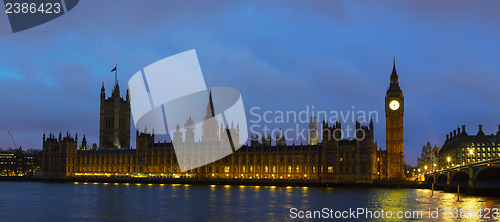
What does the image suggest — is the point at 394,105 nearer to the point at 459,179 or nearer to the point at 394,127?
the point at 394,127

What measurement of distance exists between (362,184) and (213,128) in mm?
61579

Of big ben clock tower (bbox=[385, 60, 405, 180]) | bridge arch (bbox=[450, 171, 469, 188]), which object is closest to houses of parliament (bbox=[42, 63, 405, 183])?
big ben clock tower (bbox=[385, 60, 405, 180])

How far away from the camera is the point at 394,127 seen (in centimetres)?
16712

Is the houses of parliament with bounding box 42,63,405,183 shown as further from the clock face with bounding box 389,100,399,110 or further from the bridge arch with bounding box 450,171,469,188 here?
the bridge arch with bounding box 450,171,469,188

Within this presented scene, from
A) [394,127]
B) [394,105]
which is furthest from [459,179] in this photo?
[394,105]

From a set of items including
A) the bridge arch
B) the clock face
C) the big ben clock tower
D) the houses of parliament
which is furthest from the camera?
the clock face

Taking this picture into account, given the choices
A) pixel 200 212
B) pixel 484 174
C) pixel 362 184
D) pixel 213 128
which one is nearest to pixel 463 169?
pixel 484 174

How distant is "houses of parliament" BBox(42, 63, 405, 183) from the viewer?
14862 cm

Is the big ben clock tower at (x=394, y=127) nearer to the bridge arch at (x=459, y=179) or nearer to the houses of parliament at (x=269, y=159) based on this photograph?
the houses of parliament at (x=269, y=159)

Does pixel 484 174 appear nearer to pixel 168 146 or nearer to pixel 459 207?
pixel 459 207

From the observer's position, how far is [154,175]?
577ft

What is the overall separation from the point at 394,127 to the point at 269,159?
143 feet

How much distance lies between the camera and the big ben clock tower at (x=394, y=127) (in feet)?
534

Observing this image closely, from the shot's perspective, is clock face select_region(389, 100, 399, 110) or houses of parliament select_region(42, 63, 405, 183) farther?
clock face select_region(389, 100, 399, 110)
